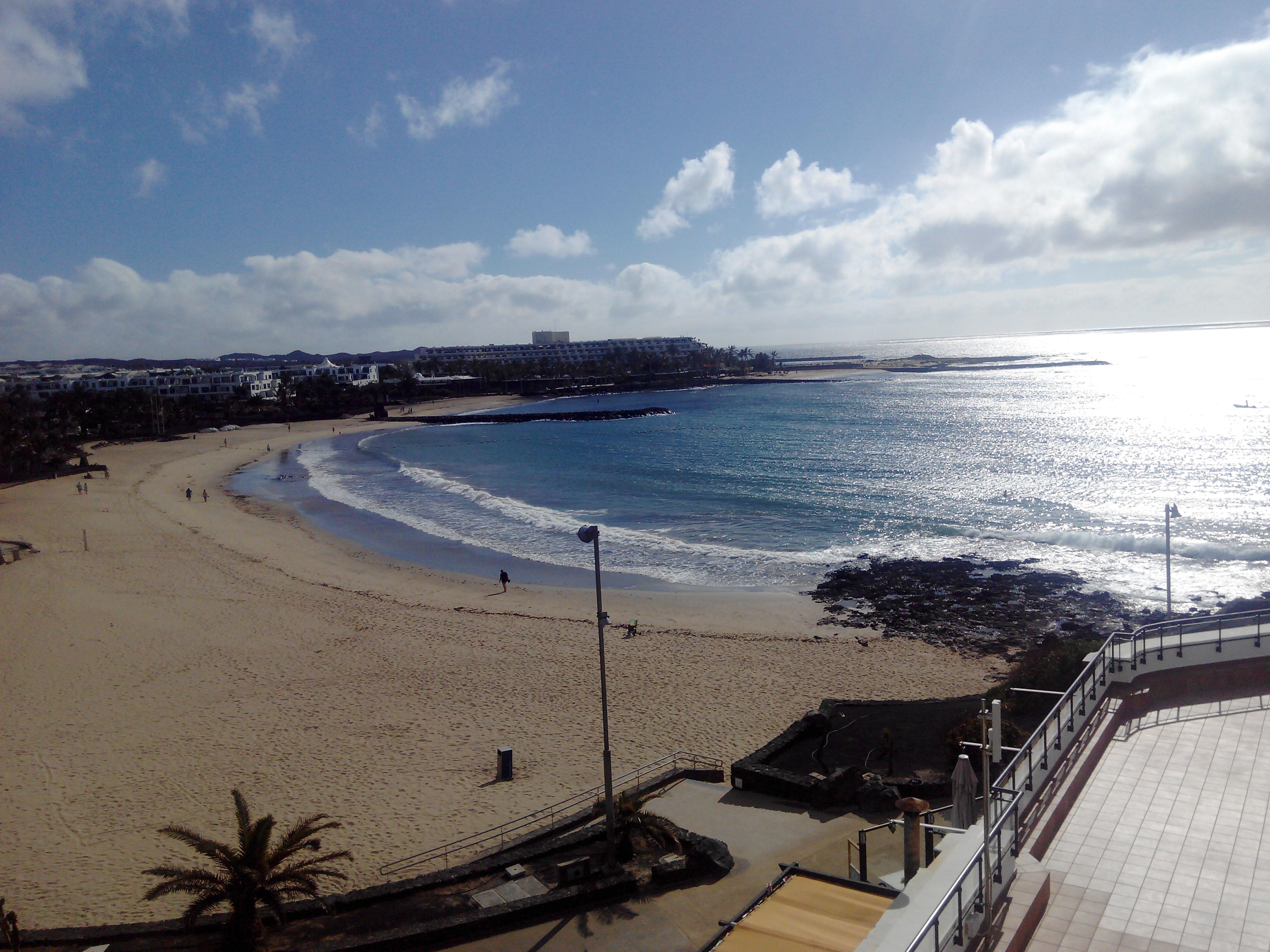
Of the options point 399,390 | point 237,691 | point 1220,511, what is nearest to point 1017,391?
point 1220,511

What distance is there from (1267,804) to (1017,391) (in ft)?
384

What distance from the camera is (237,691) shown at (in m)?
18.4

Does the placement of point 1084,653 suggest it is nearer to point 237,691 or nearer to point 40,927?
point 40,927

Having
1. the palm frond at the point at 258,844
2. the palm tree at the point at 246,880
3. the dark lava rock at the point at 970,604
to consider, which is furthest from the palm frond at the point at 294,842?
the dark lava rock at the point at 970,604

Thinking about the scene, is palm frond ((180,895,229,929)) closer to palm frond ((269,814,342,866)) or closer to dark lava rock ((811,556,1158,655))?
palm frond ((269,814,342,866))

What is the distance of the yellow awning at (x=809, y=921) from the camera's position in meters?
6.59

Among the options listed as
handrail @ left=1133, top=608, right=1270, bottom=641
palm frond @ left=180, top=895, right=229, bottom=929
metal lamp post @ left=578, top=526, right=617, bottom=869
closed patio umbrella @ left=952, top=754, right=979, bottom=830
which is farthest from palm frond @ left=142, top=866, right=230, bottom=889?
handrail @ left=1133, top=608, right=1270, bottom=641

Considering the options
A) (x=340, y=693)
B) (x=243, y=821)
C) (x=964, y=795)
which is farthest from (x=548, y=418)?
(x=964, y=795)

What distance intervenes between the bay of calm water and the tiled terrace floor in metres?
19.9

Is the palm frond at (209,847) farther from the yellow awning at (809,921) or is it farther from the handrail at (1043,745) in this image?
the handrail at (1043,745)

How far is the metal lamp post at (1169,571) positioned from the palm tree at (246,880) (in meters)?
19.3

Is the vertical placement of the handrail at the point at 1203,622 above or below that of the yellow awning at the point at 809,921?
above

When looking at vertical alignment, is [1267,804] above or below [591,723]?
above

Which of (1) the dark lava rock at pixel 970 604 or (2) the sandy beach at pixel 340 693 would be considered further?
(1) the dark lava rock at pixel 970 604
